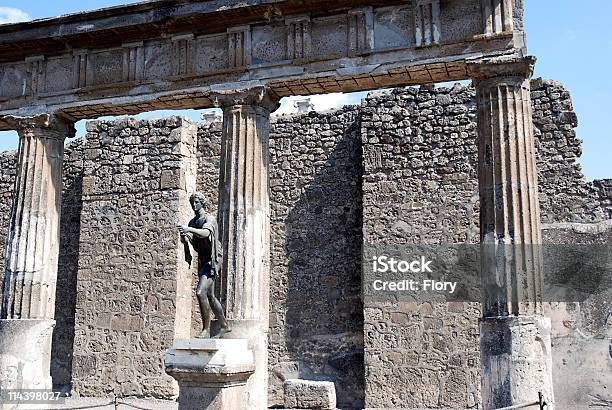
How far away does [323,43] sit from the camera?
8203 millimetres

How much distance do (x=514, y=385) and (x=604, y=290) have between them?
155 inches

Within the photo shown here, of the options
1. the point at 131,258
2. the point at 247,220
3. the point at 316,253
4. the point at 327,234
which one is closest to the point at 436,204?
the point at 327,234

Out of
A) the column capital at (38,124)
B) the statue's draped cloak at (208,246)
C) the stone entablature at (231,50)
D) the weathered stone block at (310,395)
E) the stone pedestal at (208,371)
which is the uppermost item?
the stone entablature at (231,50)

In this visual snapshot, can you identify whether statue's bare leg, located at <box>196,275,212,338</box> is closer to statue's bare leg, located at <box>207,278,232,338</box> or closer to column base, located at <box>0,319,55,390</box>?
statue's bare leg, located at <box>207,278,232,338</box>

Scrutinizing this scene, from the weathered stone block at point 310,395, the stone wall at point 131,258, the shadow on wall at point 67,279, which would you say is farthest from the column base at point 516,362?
the shadow on wall at point 67,279

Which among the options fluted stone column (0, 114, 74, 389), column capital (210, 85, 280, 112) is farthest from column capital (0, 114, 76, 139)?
column capital (210, 85, 280, 112)

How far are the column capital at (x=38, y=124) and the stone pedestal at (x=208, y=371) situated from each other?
180 inches

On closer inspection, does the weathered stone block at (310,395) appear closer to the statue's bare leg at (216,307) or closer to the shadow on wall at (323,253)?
the shadow on wall at (323,253)

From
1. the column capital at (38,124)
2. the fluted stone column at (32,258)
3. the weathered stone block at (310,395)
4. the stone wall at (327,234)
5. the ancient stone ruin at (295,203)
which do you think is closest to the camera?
the ancient stone ruin at (295,203)

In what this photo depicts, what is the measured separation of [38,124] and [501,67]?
643cm

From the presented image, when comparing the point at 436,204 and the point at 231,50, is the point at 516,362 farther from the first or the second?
the point at 231,50

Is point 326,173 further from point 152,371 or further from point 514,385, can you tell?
point 514,385

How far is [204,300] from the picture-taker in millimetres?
6629

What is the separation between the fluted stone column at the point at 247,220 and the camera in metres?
7.79
